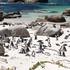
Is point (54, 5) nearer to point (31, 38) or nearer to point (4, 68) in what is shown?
point (31, 38)

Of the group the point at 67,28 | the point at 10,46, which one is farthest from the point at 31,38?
the point at 67,28

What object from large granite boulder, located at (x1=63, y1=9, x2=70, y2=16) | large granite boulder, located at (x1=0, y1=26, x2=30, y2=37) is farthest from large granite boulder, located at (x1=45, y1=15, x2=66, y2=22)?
large granite boulder, located at (x1=0, y1=26, x2=30, y2=37)

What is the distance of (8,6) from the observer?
41.1 feet

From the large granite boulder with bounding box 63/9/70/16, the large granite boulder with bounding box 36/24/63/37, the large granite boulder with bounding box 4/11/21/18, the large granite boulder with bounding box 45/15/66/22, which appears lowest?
the large granite boulder with bounding box 36/24/63/37

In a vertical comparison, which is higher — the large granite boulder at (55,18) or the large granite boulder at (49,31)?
the large granite boulder at (55,18)

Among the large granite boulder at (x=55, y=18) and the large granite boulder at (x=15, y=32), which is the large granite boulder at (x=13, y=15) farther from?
the large granite boulder at (x=55, y=18)

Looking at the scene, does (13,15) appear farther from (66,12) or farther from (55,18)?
(66,12)

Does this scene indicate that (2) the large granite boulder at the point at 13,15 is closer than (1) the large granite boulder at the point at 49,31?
No

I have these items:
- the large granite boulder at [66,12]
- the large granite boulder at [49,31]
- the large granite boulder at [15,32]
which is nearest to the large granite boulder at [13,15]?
the large granite boulder at [15,32]

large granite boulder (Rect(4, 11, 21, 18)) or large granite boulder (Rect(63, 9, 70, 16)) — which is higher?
large granite boulder (Rect(63, 9, 70, 16))

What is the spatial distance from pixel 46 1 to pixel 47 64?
428 centimetres

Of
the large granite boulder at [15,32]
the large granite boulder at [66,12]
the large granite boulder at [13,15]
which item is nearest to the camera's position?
the large granite boulder at [15,32]

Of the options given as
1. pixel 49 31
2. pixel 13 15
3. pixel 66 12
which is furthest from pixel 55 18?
pixel 13 15

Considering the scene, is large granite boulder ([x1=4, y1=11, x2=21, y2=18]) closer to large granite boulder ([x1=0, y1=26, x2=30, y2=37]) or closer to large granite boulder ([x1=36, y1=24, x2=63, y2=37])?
large granite boulder ([x1=0, y1=26, x2=30, y2=37])
